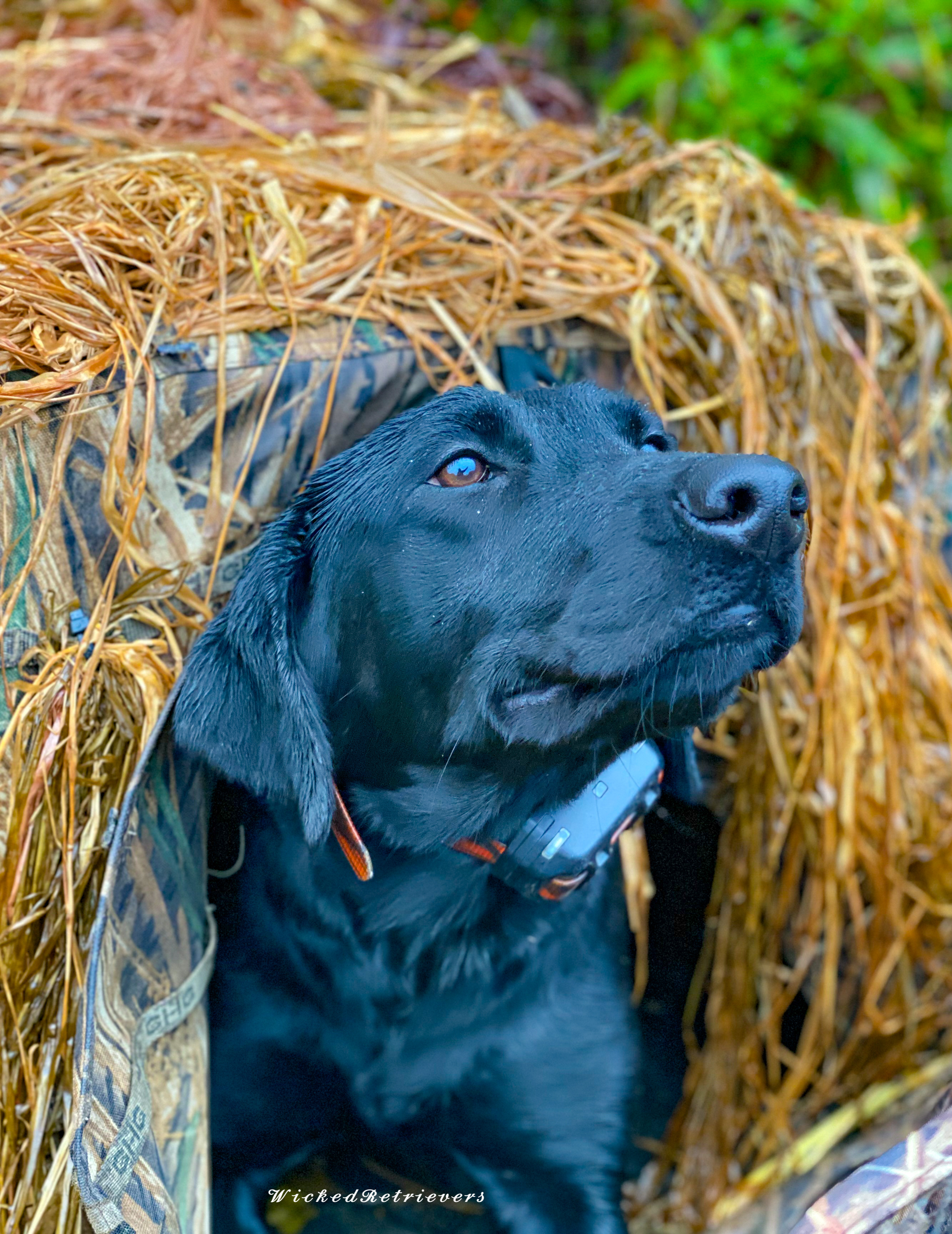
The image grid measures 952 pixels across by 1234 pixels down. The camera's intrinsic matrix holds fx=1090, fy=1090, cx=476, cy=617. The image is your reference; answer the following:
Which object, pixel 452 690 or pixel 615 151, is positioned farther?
pixel 615 151

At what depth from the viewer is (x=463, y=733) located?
5.75ft

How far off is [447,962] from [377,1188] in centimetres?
51

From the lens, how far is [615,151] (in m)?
2.57

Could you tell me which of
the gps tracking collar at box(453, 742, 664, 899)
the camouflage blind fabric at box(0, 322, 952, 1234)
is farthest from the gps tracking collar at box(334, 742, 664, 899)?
the camouflage blind fabric at box(0, 322, 952, 1234)

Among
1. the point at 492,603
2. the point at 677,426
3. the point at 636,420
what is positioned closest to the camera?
the point at 492,603

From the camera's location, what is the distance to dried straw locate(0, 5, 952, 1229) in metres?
1.80

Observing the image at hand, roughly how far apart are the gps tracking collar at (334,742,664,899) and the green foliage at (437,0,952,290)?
282cm

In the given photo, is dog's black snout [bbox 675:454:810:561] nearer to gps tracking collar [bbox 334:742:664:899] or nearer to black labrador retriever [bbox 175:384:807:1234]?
black labrador retriever [bbox 175:384:807:1234]

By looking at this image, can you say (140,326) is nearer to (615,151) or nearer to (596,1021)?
(615,151)

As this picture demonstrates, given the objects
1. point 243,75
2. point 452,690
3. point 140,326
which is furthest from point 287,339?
point 243,75

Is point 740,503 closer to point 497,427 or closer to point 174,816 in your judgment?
point 497,427

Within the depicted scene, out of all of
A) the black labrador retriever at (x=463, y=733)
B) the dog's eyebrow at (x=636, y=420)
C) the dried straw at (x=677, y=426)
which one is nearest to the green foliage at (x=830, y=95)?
the dried straw at (x=677, y=426)

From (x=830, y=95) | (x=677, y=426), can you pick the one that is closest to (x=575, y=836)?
(x=677, y=426)

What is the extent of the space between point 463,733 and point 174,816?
53 cm
